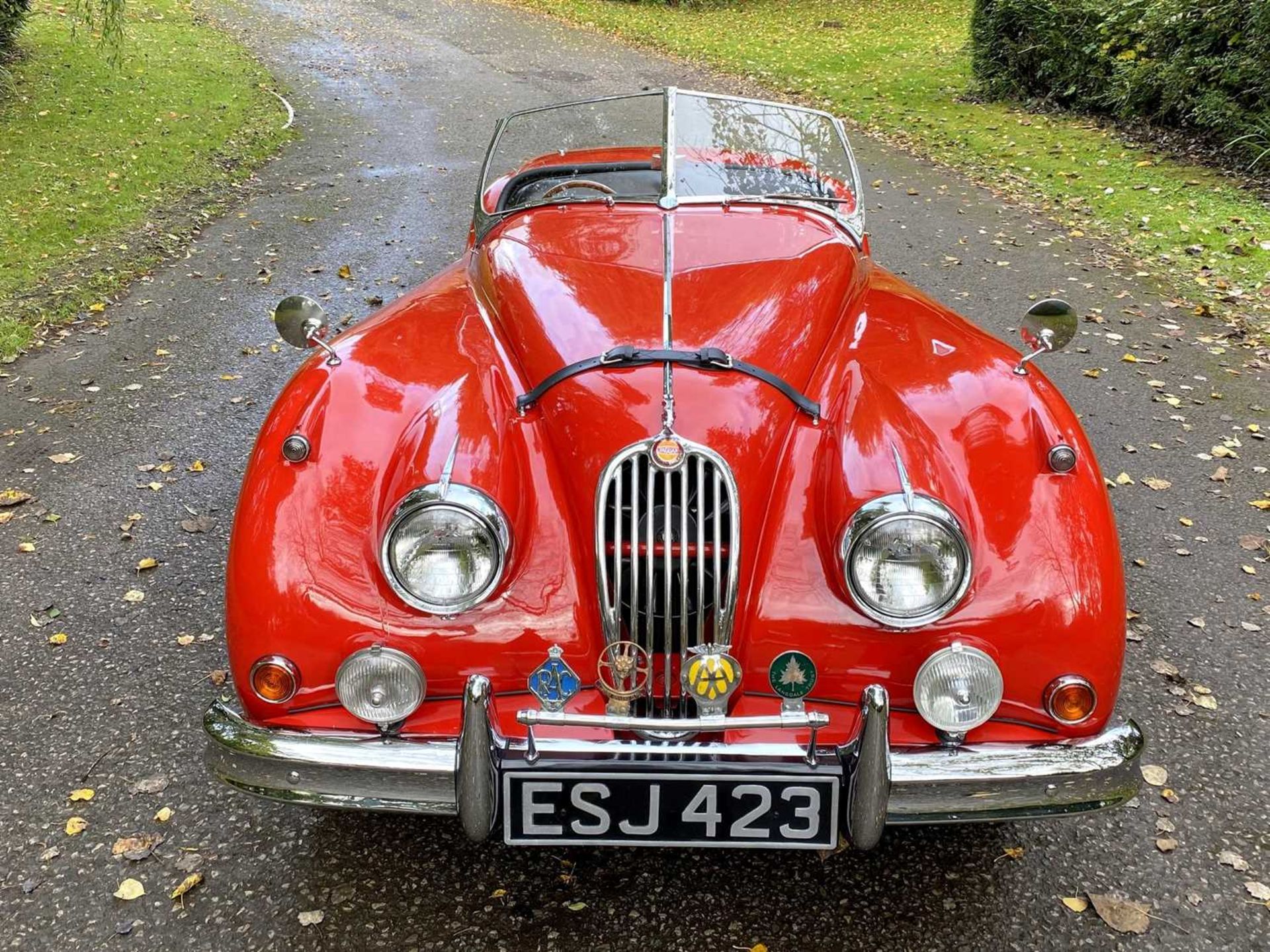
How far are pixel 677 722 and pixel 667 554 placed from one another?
417mm

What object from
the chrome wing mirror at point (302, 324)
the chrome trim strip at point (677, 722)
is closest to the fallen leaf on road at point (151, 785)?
the chrome wing mirror at point (302, 324)

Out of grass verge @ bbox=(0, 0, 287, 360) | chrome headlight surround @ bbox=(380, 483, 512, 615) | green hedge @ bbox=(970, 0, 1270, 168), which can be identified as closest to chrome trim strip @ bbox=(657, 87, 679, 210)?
chrome headlight surround @ bbox=(380, 483, 512, 615)

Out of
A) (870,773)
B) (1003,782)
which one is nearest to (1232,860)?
(1003,782)

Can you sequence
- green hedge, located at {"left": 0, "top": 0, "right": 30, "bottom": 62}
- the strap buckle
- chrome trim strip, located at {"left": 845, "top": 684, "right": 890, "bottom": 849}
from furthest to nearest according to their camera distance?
green hedge, located at {"left": 0, "top": 0, "right": 30, "bottom": 62}
the strap buckle
chrome trim strip, located at {"left": 845, "top": 684, "right": 890, "bottom": 849}

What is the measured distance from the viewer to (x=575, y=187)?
376 cm

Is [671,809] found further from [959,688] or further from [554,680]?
[959,688]

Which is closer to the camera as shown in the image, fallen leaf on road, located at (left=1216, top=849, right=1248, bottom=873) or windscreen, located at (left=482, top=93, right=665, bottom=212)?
fallen leaf on road, located at (left=1216, top=849, right=1248, bottom=873)

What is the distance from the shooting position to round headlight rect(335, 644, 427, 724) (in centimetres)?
218

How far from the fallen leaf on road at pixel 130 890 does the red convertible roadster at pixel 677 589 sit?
0.61 m

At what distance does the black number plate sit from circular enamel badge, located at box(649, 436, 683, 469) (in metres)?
0.72

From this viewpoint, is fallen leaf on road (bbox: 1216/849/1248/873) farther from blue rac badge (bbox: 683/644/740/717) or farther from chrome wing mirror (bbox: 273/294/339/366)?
chrome wing mirror (bbox: 273/294/339/366)

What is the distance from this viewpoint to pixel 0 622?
3609 mm

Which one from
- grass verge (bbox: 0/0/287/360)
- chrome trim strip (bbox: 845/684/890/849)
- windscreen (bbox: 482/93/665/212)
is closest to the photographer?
chrome trim strip (bbox: 845/684/890/849)

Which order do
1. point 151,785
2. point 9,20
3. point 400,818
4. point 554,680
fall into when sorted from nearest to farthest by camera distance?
1. point 554,680
2. point 400,818
3. point 151,785
4. point 9,20
